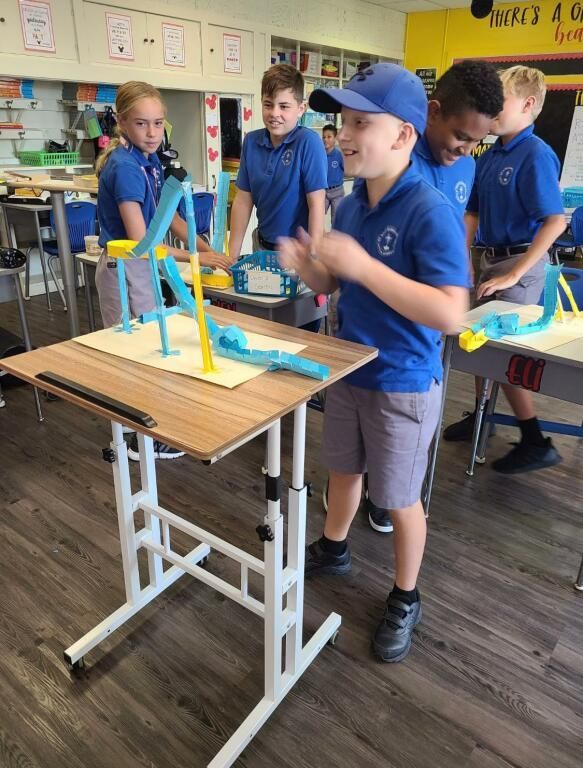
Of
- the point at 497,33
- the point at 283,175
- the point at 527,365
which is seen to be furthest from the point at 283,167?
the point at 497,33

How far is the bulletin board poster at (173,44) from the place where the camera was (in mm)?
4949

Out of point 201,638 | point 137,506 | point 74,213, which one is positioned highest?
point 74,213

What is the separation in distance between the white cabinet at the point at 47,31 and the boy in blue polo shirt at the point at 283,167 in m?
2.87

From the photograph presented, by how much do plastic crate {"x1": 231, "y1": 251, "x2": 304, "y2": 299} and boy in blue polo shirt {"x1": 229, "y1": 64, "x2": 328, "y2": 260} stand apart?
0.73 ft

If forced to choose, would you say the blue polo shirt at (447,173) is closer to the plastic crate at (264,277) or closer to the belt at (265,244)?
the plastic crate at (264,277)

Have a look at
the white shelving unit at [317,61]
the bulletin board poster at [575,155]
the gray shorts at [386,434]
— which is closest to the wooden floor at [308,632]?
the gray shorts at [386,434]

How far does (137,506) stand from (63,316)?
10.6ft

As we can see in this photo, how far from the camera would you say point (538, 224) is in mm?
2230

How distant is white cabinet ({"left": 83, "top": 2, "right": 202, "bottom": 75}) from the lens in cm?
451

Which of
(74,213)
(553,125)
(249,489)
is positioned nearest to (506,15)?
(553,125)

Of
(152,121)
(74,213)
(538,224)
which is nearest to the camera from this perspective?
(152,121)

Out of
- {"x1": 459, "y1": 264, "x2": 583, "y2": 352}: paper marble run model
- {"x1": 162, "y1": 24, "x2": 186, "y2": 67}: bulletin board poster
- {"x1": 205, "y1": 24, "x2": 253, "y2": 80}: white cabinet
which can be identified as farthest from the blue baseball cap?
{"x1": 205, "y1": 24, "x2": 253, "y2": 80}: white cabinet

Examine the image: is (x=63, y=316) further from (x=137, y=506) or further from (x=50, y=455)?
(x=137, y=506)

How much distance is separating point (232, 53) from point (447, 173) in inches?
182
